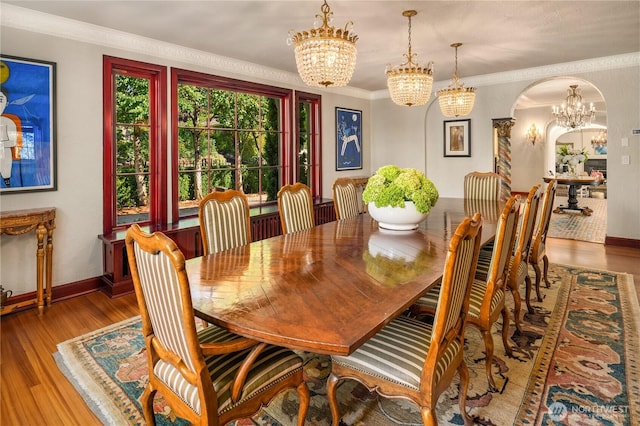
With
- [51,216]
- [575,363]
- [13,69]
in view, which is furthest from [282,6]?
[575,363]

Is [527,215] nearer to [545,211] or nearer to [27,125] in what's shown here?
[545,211]

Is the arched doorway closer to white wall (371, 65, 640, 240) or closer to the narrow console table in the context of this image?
white wall (371, 65, 640, 240)

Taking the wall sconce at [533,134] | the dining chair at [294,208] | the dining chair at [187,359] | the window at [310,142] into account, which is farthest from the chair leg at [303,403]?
the wall sconce at [533,134]

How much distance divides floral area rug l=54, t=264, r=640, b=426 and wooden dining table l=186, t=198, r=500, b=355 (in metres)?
0.69

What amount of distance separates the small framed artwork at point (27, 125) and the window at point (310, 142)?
3202mm

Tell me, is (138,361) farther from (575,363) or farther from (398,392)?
(575,363)

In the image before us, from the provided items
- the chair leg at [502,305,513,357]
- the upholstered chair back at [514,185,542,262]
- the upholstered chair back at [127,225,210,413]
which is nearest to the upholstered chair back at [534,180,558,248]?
the upholstered chair back at [514,185,542,262]

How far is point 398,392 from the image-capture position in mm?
1417

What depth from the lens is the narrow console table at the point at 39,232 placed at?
9.68 ft

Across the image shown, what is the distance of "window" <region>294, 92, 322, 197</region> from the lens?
5.89 meters

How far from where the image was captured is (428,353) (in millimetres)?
1362

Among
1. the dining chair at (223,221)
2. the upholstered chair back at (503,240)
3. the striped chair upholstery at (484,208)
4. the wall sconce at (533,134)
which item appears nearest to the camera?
the upholstered chair back at (503,240)

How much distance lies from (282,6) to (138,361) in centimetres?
283

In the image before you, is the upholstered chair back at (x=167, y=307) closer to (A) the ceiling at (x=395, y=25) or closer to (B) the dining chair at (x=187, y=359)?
(B) the dining chair at (x=187, y=359)
